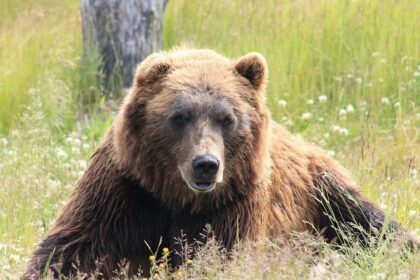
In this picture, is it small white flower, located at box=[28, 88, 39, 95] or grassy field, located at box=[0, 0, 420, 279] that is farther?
small white flower, located at box=[28, 88, 39, 95]

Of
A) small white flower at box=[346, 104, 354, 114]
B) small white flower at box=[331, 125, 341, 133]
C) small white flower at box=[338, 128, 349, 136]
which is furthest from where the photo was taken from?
small white flower at box=[346, 104, 354, 114]

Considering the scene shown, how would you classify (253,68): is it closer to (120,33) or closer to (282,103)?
(282,103)

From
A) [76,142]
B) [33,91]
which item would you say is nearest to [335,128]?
[76,142]

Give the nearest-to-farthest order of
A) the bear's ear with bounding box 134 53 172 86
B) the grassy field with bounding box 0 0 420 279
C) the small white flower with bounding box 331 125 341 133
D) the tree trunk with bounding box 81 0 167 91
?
1. the bear's ear with bounding box 134 53 172 86
2. the grassy field with bounding box 0 0 420 279
3. the small white flower with bounding box 331 125 341 133
4. the tree trunk with bounding box 81 0 167 91

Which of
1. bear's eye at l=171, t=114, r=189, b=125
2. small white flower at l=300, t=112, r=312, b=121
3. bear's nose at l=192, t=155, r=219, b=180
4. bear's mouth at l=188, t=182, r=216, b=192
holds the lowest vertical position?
small white flower at l=300, t=112, r=312, b=121

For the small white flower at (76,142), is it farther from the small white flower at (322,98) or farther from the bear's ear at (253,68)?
the bear's ear at (253,68)

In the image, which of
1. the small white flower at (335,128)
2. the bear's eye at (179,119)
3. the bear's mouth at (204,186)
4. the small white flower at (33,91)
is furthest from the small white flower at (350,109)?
the bear's mouth at (204,186)

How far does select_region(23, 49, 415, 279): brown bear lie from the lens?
577 cm

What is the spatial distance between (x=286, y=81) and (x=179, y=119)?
450cm

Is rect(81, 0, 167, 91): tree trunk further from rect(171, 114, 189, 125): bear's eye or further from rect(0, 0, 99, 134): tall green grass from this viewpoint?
rect(171, 114, 189, 125): bear's eye

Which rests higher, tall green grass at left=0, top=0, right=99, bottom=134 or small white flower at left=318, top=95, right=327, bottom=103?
tall green grass at left=0, top=0, right=99, bottom=134

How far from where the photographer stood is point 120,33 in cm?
1041

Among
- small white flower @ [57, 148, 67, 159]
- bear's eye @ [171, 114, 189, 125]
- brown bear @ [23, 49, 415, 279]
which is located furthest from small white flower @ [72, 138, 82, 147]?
bear's eye @ [171, 114, 189, 125]

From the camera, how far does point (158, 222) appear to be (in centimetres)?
599
